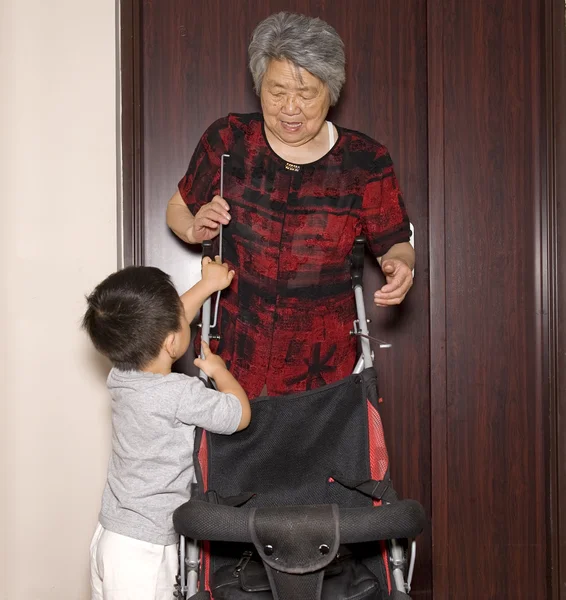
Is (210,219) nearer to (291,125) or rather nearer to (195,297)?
(195,297)

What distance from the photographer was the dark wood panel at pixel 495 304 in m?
2.54

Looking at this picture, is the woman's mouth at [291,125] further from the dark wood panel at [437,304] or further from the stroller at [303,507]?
the dark wood panel at [437,304]

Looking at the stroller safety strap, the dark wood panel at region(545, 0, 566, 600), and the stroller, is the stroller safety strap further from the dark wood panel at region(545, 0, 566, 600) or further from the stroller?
the dark wood panel at region(545, 0, 566, 600)

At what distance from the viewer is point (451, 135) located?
253 cm

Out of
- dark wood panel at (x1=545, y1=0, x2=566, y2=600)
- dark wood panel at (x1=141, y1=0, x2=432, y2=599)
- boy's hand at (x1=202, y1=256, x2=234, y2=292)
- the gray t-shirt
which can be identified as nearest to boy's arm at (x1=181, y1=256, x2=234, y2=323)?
boy's hand at (x1=202, y1=256, x2=234, y2=292)

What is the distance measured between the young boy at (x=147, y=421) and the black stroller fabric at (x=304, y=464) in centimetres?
7

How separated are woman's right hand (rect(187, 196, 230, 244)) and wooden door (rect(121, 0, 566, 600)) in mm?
586

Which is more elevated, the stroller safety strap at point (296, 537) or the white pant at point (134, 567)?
the stroller safety strap at point (296, 537)

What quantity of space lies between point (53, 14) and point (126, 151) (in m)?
0.46

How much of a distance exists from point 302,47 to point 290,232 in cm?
47

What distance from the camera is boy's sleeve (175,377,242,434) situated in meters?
1.60

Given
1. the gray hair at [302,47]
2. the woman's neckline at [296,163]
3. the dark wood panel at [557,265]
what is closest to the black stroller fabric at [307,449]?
the woman's neckline at [296,163]

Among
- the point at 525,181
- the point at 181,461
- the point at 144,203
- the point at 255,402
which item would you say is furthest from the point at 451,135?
the point at 181,461

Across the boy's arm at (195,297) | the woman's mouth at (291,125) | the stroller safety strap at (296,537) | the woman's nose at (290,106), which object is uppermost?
the woman's nose at (290,106)
